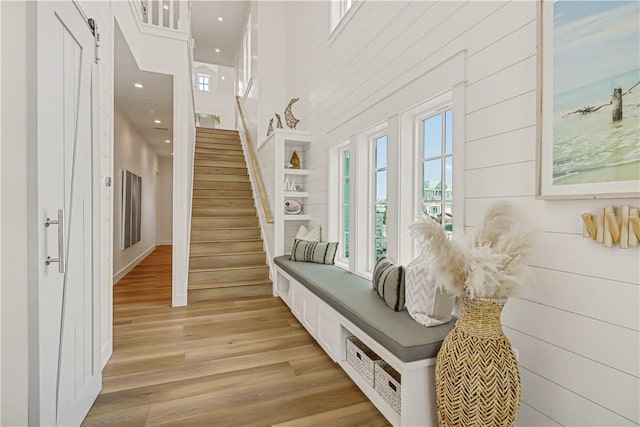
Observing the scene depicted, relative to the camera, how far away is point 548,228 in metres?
1.35

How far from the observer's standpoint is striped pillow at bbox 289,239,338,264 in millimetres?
3514

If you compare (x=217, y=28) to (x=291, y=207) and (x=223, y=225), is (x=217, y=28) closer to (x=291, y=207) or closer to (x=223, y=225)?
(x=223, y=225)

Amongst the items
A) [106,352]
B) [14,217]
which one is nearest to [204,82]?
[106,352]

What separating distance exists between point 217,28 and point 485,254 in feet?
27.3

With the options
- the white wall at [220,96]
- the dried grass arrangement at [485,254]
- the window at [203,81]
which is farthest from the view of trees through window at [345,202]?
the window at [203,81]

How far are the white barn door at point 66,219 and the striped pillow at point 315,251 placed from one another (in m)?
2.06

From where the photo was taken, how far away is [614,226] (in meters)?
1.08

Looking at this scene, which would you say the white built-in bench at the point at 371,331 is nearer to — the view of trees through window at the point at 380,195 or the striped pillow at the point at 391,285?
the striped pillow at the point at 391,285

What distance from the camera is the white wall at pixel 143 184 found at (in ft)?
16.4

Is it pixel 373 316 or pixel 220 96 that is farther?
pixel 220 96

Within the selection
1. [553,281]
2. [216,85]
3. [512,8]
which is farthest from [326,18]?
[216,85]

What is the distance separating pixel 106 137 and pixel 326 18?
268 cm

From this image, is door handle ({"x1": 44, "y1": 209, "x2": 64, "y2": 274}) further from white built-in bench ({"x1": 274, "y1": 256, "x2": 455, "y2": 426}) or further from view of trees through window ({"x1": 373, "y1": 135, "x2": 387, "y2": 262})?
view of trees through window ({"x1": 373, "y1": 135, "x2": 387, "y2": 262})

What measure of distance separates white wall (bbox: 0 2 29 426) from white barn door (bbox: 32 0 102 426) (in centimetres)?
5
